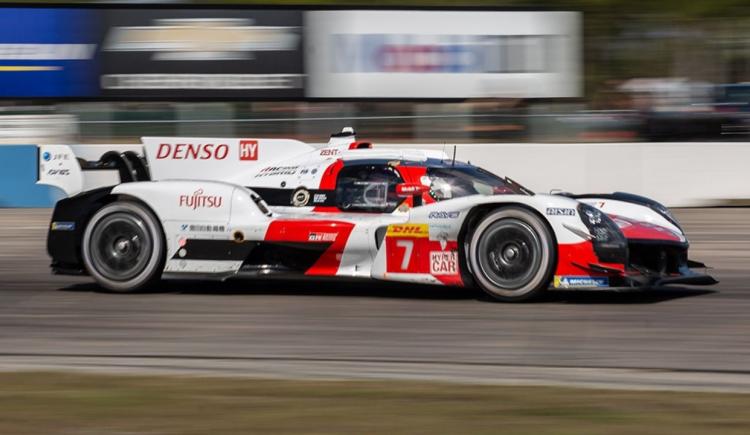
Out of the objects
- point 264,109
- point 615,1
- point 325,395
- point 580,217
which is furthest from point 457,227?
point 615,1

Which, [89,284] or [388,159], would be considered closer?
[388,159]

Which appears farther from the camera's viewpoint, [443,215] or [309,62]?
[309,62]

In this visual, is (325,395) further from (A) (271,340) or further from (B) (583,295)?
(B) (583,295)

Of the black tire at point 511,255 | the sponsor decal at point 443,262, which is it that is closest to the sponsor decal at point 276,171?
the sponsor decal at point 443,262

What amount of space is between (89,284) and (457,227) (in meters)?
3.46

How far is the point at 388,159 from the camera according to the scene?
9.30 meters

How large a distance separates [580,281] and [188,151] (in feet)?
11.5

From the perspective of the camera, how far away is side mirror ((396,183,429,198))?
9.02 meters

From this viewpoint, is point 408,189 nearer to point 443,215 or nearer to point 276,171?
point 443,215

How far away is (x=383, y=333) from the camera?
774 centimetres

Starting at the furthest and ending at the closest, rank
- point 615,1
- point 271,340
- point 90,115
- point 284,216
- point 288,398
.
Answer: point 615,1 < point 90,115 < point 284,216 < point 271,340 < point 288,398

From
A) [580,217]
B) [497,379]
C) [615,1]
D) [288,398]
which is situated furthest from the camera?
[615,1]

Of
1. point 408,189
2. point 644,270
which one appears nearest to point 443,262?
point 408,189

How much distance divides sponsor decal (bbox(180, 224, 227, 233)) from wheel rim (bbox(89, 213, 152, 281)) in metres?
0.37
